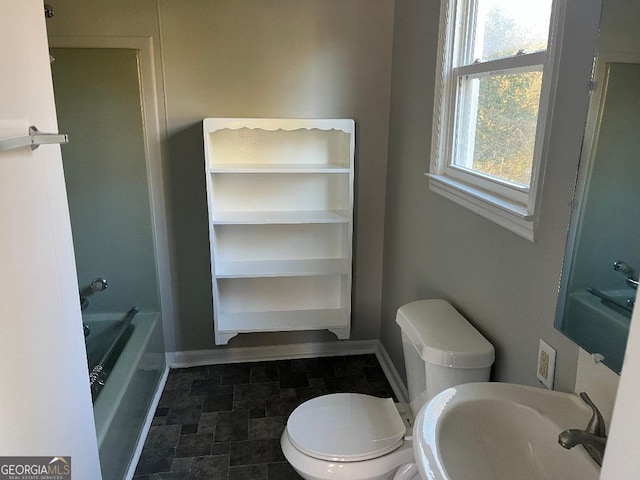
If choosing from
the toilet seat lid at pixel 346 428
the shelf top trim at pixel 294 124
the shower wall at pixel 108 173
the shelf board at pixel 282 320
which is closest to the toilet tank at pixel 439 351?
the toilet seat lid at pixel 346 428

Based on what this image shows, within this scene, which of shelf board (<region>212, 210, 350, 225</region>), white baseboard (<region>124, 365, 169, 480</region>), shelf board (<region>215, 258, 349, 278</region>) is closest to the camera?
white baseboard (<region>124, 365, 169, 480</region>)

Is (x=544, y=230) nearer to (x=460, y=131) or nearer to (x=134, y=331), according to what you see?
(x=460, y=131)

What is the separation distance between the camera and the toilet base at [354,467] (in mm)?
1604

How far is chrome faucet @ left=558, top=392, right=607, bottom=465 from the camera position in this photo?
979 mm

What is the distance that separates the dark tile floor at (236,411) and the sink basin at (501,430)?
112 centimetres

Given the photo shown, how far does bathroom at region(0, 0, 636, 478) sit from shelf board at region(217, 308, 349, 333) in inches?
6.8

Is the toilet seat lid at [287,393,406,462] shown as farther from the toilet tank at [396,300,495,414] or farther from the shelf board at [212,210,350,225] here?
the shelf board at [212,210,350,225]

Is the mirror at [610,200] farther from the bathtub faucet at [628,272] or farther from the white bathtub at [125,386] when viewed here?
the white bathtub at [125,386]

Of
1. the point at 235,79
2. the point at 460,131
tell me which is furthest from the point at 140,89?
the point at 460,131

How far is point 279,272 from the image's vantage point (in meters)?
2.71

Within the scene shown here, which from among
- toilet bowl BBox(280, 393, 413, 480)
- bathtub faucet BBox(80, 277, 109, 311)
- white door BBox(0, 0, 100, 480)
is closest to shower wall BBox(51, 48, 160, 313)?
bathtub faucet BBox(80, 277, 109, 311)

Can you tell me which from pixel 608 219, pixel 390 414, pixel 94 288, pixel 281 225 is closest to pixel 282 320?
pixel 281 225

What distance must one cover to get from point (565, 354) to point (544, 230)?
329 mm

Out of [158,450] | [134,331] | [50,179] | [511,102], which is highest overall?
[511,102]
